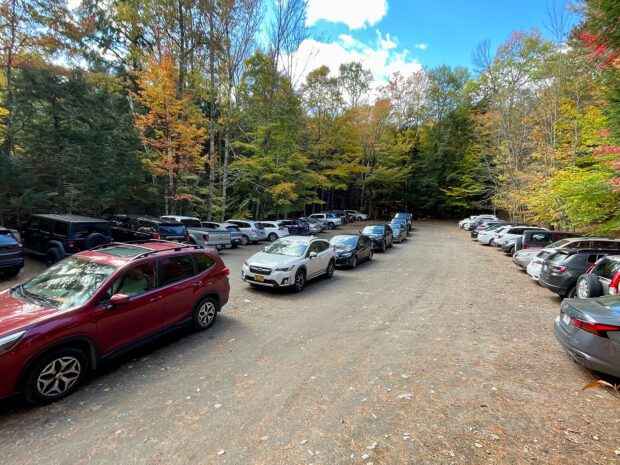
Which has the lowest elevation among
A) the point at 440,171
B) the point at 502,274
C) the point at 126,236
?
the point at 502,274

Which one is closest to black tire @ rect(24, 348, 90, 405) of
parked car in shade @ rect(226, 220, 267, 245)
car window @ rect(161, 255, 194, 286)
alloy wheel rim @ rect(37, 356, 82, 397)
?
alloy wheel rim @ rect(37, 356, 82, 397)

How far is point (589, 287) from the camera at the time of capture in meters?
7.06

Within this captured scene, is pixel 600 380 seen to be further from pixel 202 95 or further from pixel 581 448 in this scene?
pixel 202 95

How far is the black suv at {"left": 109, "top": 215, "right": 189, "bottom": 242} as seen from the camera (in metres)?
12.5

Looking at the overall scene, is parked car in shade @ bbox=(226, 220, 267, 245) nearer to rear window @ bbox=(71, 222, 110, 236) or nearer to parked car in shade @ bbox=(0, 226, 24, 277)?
rear window @ bbox=(71, 222, 110, 236)

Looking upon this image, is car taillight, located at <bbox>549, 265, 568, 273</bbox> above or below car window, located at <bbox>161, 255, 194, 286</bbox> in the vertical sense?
below

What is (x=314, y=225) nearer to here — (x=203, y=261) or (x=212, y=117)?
(x=212, y=117)

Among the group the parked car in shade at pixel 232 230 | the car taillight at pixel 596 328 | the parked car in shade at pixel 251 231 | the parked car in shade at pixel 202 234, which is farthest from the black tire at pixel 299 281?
the parked car in shade at pixel 251 231

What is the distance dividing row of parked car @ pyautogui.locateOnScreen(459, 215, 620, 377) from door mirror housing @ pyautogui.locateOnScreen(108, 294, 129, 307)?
661cm

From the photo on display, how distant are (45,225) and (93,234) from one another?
1986mm

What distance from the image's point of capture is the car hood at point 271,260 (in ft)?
29.0

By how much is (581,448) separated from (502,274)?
1087cm

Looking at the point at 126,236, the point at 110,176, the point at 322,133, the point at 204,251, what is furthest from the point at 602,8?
the point at 322,133

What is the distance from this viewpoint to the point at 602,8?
7.78m
